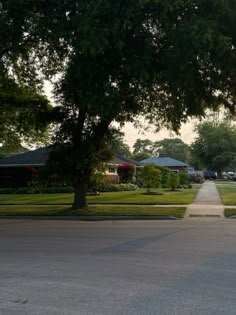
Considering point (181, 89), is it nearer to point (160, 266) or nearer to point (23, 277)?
point (160, 266)

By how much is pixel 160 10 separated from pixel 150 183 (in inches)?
1038

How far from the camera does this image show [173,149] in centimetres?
16238

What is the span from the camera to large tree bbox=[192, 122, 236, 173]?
107 m

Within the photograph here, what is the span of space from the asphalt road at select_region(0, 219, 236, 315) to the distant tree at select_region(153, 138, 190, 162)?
141582 mm

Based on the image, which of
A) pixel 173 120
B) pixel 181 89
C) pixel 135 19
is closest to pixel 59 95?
pixel 173 120

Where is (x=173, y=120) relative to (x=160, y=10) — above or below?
below

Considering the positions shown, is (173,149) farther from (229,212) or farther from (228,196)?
(229,212)

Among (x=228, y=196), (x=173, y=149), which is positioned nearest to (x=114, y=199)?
(x=228, y=196)

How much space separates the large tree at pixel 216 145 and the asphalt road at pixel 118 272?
92622mm

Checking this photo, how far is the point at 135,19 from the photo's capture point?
14.1 m

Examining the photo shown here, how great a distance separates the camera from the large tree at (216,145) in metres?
107

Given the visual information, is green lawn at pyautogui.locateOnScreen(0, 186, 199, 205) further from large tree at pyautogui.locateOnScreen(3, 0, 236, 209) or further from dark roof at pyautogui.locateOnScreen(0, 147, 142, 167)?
dark roof at pyautogui.locateOnScreen(0, 147, 142, 167)

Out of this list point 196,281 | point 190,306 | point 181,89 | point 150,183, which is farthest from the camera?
point 150,183

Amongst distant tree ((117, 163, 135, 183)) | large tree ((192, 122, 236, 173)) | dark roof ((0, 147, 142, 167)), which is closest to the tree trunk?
dark roof ((0, 147, 142, 167))
